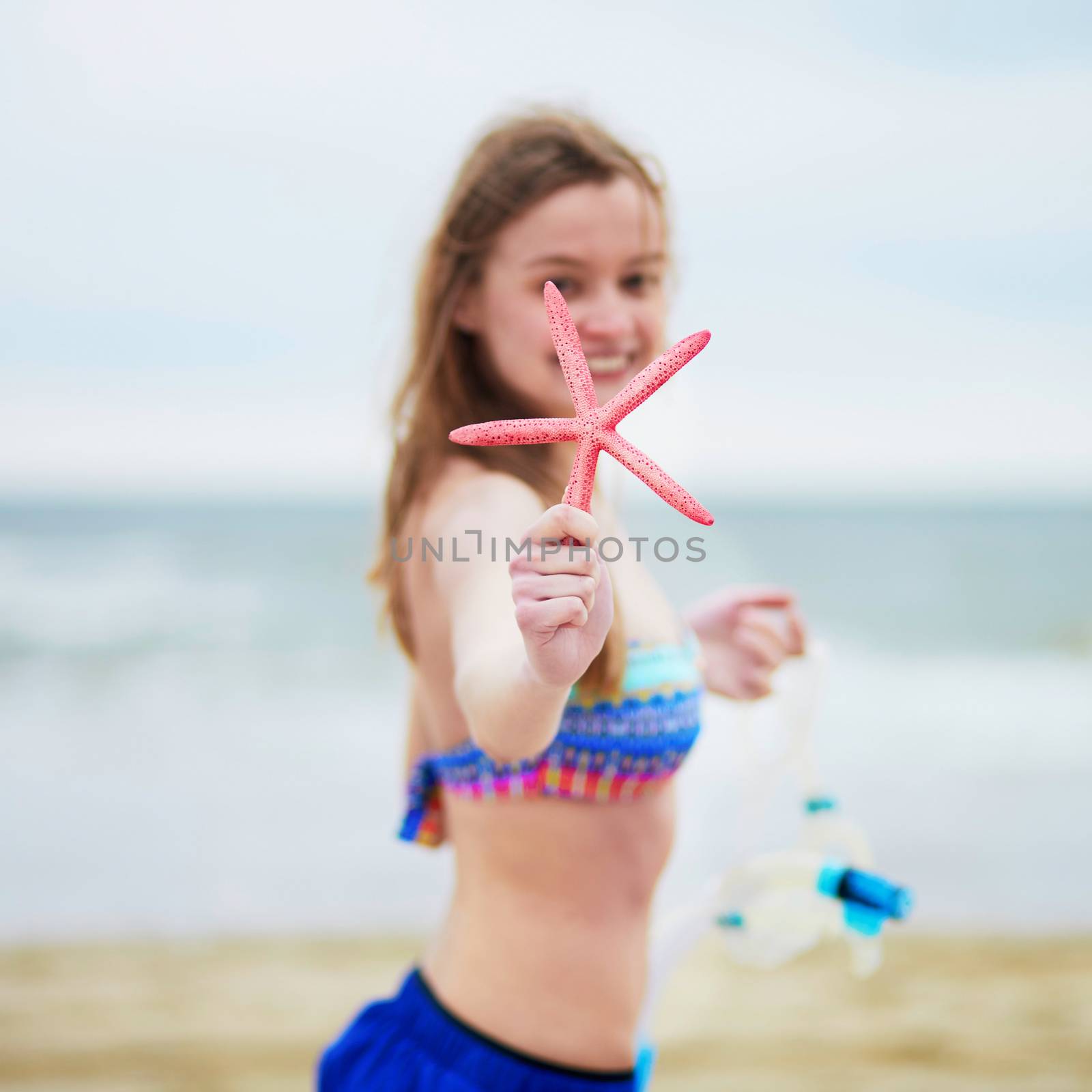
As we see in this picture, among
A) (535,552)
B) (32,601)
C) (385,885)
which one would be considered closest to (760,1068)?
(385,885)

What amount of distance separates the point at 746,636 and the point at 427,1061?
2.59ft

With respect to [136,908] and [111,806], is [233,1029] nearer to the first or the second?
[136,908]

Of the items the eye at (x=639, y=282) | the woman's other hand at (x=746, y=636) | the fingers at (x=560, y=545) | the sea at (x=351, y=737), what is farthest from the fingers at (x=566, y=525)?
the woman's other hand at (x=746, y=636)

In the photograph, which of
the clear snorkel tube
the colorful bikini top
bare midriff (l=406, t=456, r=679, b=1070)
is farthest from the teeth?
the clear snorkel tube

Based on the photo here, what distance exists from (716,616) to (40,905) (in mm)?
3852

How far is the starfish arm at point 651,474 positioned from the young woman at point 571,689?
31 cm

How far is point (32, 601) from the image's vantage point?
12336 mm

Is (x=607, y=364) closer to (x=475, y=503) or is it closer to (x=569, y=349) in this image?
(x=475, y=503)

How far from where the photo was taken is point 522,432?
952 millimetres

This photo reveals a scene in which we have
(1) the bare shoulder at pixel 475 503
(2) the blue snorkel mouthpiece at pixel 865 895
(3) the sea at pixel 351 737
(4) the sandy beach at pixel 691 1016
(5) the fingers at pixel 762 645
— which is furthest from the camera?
(3) the sea at pixel 351 737

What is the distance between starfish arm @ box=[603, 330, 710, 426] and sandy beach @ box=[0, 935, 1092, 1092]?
8.30 ft

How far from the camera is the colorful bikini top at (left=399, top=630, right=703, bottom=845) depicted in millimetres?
1292

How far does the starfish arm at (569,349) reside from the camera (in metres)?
0.97

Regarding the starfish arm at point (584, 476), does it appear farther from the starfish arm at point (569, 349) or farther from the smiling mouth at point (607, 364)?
the smiling mouth at point (607, 364)
